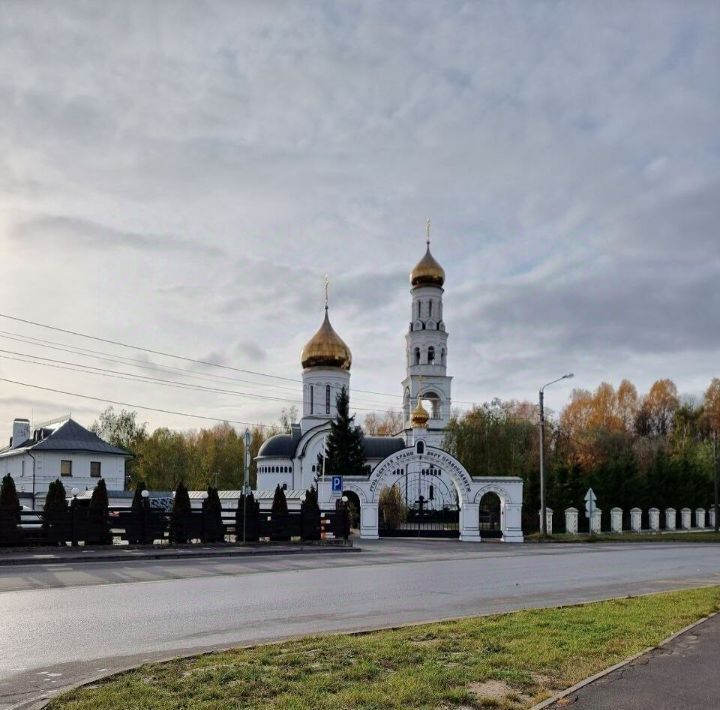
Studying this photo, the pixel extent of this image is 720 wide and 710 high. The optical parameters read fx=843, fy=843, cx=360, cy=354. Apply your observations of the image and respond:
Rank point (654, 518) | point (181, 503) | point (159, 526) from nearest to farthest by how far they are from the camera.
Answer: point (159, 526), point (181, 503), point (654, 518)

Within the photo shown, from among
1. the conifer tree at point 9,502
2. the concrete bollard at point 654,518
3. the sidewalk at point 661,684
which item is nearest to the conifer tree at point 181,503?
the conifer tree at point 9,502

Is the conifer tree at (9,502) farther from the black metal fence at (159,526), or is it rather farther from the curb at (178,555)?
the curb at (178,555)

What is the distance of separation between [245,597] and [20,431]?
51.3 m

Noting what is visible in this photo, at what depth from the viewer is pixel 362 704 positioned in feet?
21.1

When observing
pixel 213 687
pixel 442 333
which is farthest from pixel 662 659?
pixel 442 333

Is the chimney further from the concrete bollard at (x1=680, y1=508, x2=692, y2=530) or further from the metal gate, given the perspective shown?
the concrete bollard at (x1=680, y1=508, x2=692, y2=530)

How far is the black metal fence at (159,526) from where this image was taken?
24.1m

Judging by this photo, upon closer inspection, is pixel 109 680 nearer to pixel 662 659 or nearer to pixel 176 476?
pixel 662 659

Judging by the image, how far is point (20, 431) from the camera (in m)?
60.0

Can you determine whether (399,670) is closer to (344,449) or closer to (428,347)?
(344,449)

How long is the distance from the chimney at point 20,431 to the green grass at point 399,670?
55.2 meters

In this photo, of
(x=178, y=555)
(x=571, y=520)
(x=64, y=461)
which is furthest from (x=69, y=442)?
(x=178, y=555)

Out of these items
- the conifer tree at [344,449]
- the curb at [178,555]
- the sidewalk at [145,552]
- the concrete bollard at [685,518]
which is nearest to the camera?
the curb at [178,555]

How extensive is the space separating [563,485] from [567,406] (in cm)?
5239
